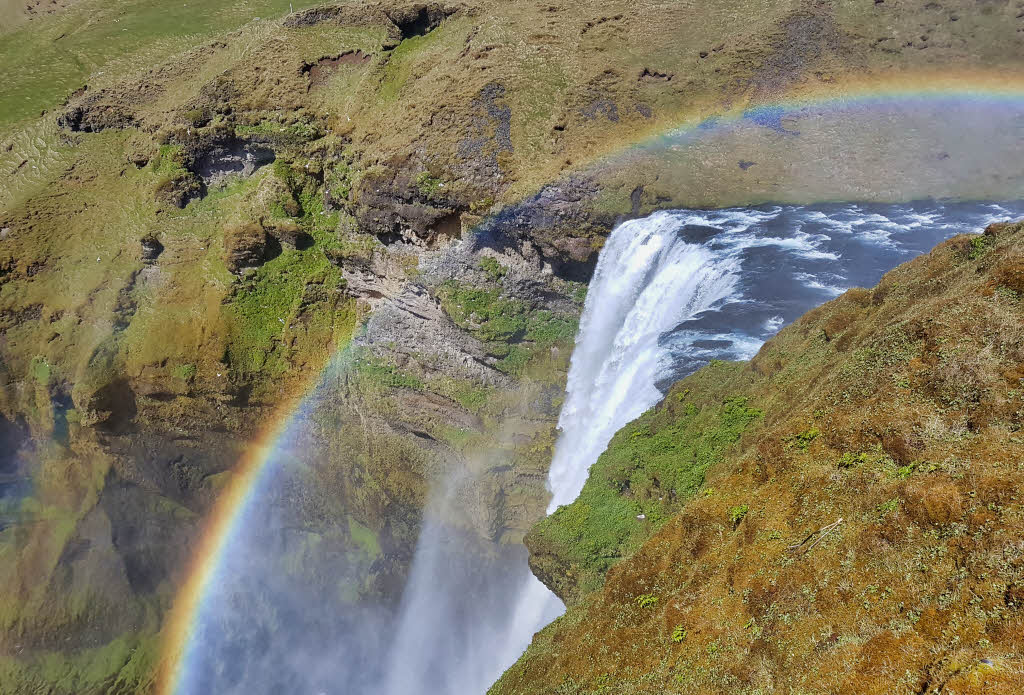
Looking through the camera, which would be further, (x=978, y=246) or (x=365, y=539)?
(x=365, y=539)

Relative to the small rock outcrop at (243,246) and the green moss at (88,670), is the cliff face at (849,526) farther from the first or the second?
the green moss at (88,670)

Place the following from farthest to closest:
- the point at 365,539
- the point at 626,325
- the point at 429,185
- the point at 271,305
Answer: the point at 365,539 < the point at 271,305 < the point at 429,185 < the point at 626,325

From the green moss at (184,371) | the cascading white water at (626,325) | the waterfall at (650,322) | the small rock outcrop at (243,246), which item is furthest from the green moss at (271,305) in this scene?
the cascading white water at (626,325)

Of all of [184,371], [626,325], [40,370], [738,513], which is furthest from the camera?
Answer: [40,370]

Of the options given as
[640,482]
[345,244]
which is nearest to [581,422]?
[640,482]

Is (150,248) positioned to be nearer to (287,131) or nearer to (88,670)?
(287,131)

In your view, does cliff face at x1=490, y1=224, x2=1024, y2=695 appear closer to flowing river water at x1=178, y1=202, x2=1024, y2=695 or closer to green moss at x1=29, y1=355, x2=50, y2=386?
flowing river water at x1=178, y1=202, x2=1024, y2=695
